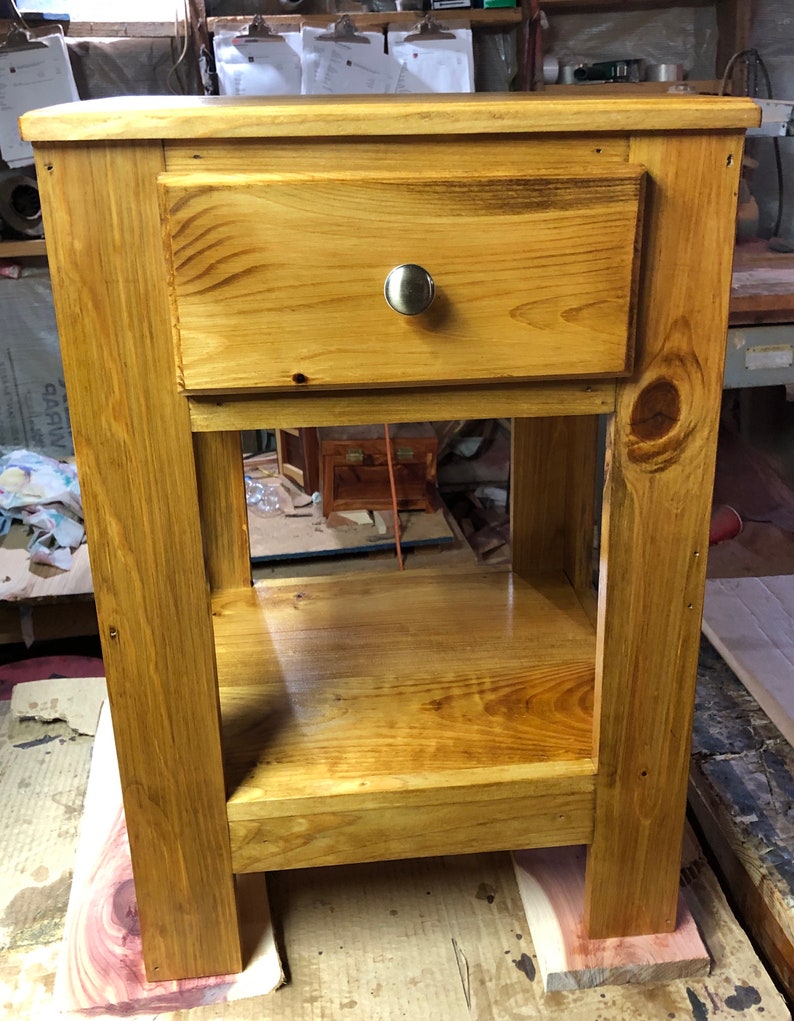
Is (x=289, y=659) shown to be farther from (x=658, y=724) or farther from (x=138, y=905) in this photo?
(x=658, y=724)

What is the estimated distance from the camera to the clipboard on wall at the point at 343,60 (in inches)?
81.9

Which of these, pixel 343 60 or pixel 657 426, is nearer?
pixel 657 426

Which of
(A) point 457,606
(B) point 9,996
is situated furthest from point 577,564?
(B) point 9,996

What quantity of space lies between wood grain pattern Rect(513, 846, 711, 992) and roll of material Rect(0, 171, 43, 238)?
6.58 feet

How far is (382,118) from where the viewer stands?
0.51 meters

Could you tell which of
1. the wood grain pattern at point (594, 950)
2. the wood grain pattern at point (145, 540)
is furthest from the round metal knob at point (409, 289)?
the wood grain pattern at point (594, 950)

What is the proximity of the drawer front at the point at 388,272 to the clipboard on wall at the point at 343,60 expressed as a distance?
5.70ft

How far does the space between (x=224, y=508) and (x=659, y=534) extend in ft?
1.89

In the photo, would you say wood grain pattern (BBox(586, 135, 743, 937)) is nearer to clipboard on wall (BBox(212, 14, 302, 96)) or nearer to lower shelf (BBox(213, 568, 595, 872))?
lower shelf (BBox(213, 568, 595, 872))

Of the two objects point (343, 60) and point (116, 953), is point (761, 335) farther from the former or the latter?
point (116, 953)

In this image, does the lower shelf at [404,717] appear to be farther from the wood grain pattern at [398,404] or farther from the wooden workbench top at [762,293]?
the wooden workbench top at [762,293]

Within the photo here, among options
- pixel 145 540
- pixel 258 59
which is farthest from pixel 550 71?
pixel 145 540

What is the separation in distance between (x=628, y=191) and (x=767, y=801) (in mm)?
610

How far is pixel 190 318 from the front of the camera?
53 centimetres
